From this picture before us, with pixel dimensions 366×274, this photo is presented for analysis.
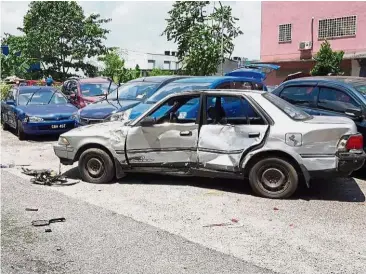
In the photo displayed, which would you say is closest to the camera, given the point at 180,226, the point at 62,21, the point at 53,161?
the point at 180,226

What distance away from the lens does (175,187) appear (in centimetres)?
671

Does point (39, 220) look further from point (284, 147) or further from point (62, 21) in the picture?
point (62, 21)

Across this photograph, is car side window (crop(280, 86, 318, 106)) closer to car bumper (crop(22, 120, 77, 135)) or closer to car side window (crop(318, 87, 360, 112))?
car side window (crop(318, 87, 360, 112))

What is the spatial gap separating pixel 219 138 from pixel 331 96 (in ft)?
7.84

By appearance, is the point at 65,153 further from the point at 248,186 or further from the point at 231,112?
the point at 248,186

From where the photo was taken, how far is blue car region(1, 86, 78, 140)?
11359mm

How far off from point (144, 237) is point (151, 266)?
74cm

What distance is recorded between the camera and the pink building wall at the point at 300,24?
2586 centimetres

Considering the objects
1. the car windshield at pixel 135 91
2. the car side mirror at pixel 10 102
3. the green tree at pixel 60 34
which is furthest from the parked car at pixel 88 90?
the green tree at pixel 60 34

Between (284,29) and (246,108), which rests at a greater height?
(284,29)

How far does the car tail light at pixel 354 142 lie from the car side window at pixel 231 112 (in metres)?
1.14

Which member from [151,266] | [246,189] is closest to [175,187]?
[246,189]

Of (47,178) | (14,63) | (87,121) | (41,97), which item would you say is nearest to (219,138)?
(47,178)

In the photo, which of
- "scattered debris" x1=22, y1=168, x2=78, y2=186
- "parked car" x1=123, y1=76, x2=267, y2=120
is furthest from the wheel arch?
"scattered debris" x1=22, y1=168, x2=78, y2=186
